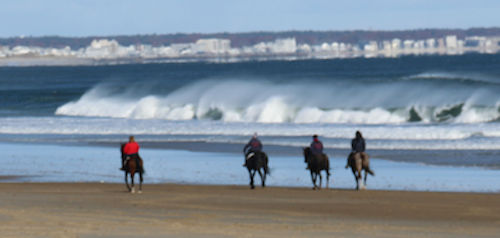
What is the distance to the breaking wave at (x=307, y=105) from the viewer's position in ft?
158

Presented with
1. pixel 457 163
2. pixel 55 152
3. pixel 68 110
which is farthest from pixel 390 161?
pixel 68 110

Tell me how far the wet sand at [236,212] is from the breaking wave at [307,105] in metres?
25.8

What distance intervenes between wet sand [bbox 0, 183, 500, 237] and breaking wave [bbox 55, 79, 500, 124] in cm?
2579

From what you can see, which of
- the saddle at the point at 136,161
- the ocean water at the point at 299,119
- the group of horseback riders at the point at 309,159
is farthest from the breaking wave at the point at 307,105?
the saddle at the point at 136,161

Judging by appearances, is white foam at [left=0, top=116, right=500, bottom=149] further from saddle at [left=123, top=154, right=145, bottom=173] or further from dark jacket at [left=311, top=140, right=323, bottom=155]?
saddle at [left=123, top=154, right=145, bottom=173]

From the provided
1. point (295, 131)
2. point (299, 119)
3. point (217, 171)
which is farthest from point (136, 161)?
point (299, 119)

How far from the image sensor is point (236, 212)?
17.1 m

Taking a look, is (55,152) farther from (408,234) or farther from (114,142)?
(408,234)

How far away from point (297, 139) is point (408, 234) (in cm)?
2218

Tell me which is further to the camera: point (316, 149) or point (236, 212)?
point (316, 149)

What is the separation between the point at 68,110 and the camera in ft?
212

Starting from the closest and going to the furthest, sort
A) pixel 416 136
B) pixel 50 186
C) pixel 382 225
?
pixel 382 225, pixel 50 186, pixel 416 136

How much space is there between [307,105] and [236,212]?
1497 inches

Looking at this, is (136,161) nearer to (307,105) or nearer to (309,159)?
(309,159)
